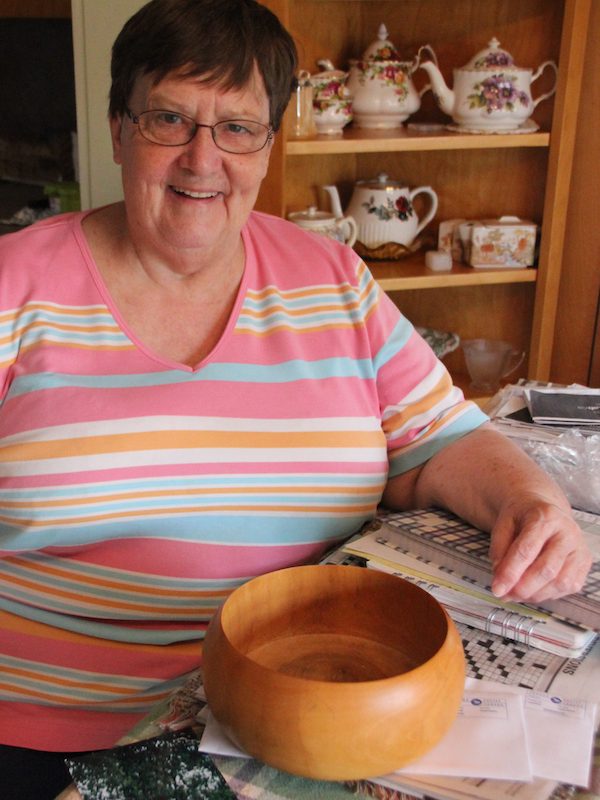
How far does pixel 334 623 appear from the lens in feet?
2.82

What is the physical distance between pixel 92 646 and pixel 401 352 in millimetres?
525

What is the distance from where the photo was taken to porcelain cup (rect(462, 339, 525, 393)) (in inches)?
99.9

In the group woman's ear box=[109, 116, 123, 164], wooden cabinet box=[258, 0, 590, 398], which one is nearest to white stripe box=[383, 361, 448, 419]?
woman's ear box=[109, 116, 123, 164]

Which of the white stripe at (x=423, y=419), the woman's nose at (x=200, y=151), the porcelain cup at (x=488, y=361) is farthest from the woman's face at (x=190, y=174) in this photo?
the porcelain cup at (x=488, y=361)

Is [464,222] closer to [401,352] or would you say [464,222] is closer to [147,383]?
[401,352]

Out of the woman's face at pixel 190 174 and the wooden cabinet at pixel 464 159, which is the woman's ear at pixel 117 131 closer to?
the woman's face at pixel 190 174

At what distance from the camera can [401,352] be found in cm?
126

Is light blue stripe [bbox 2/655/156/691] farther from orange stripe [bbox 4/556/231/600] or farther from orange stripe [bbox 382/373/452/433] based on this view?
orange stripe [bbox 382/373/452/433]

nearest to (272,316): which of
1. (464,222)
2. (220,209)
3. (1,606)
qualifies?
(220,209)

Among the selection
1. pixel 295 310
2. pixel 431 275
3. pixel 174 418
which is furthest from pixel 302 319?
pixel 431 275

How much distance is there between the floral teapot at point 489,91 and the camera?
2.30 meters

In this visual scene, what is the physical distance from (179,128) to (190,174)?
0.06m

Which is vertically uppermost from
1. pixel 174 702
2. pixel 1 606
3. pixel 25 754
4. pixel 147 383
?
pixel 147 383

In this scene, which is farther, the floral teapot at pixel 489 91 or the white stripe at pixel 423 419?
the floral teapot at pixel 489 91
